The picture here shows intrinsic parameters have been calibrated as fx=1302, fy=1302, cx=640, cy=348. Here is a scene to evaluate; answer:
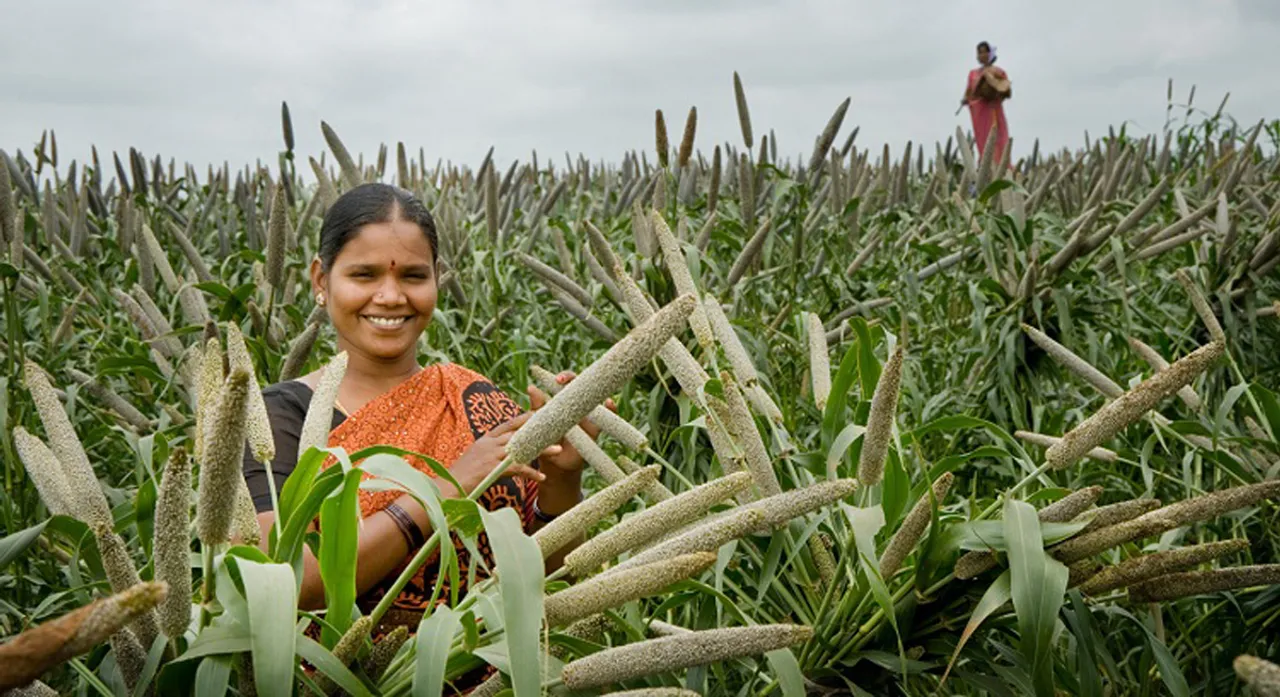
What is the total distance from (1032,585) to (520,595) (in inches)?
26.2

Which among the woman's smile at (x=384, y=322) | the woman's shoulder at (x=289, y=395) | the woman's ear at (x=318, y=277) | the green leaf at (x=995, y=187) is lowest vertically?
the woman's shoulder at (x=289, y=395)

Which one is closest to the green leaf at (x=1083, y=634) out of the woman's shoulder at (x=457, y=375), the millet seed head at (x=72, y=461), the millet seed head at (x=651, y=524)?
the millet seed head at (x=651, y=524)

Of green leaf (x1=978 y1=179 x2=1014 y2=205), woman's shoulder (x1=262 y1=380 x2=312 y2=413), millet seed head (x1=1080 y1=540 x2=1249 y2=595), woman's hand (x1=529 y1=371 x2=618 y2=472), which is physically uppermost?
green leaf (x1=978 y1=179 x2=1014 y2=205)

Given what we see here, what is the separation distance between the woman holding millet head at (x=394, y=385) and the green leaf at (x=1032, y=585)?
0.99 meters

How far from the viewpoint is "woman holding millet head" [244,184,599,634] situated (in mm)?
2428

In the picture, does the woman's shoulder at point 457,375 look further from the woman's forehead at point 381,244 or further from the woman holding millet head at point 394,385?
the woman's forehead at point 381,244

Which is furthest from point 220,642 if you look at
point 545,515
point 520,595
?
point 545,515

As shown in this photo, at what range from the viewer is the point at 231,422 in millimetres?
1103

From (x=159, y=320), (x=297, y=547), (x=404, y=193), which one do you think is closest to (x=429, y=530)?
(x=297, y=547)

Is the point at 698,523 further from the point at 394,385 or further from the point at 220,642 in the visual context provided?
the point at 394,385

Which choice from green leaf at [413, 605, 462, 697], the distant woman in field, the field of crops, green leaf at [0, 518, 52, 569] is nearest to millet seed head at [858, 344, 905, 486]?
the field of crops

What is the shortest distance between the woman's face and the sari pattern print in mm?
102

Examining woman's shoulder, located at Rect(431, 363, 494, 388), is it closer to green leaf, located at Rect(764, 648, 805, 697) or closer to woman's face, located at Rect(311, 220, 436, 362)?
woman's face, located at Rect(311, 220, 436, 362)

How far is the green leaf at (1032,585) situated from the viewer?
1486 millimetres
